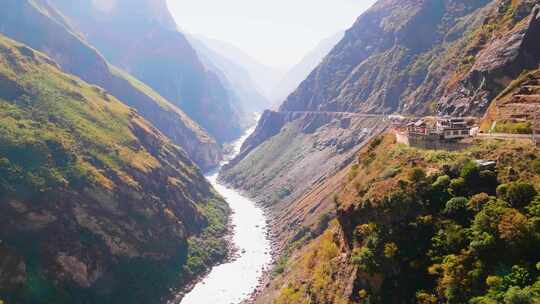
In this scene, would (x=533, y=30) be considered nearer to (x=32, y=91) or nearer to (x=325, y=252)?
(x=325, y=252)

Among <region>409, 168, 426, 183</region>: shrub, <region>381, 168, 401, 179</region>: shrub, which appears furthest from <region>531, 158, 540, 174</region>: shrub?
<region>381, 168, 401, 179</region>: shrub

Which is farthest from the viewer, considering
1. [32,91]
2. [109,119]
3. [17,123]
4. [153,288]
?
[109,119]

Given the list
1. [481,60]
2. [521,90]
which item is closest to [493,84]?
[481,60]

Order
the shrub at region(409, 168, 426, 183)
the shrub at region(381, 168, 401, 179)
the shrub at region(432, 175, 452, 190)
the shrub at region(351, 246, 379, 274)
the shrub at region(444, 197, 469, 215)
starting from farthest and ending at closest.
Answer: the shrub at region(381, 168, 401, 179) → the shrub at region(409, 168, 426, 183) → the shrub at region(351, 246, 379, 274) → the shrub at region(432, 175, 452, 190) → the shrub at region(444, 197, 469, 215)

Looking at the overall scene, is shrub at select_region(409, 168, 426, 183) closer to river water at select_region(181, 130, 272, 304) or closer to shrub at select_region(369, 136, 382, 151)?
shrub at select_region(369, 136, 382, 151)

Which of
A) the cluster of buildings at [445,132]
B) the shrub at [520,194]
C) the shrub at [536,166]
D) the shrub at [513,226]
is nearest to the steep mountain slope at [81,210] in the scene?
the cluster of buildings at [445,132]

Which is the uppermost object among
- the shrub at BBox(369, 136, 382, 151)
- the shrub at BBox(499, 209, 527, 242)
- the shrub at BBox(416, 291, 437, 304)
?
the shrub at BBox(369, 136, 382, 151)
